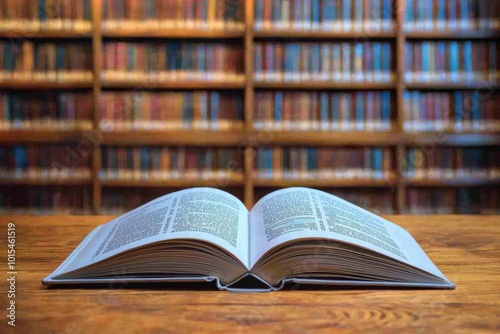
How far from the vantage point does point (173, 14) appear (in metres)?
2.86

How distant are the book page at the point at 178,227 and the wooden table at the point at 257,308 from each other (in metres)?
0.06

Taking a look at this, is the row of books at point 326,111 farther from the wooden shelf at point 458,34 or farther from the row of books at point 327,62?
the wooden shelf at point 458,34

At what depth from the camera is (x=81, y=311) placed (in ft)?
2.23

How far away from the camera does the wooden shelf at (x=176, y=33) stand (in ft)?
9.23

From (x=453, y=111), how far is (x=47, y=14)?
6.76 feet

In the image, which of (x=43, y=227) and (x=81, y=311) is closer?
(x=81, y=311)

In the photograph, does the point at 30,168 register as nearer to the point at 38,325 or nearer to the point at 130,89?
the point at 130,89

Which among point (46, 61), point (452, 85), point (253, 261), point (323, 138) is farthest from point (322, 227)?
point (46, 61)

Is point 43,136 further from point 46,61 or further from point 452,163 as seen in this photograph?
point 452,163

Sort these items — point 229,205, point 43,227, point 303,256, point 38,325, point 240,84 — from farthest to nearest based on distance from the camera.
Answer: point 240,84
point 43,227
point 229,205
point 303,256
point 38,325

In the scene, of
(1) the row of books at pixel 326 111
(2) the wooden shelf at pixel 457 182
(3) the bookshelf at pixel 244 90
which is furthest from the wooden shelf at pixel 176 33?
(2) the wooden shelf at pixel 457 182

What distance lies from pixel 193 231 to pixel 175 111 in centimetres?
216

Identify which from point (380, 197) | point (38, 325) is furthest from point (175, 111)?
point (38, 325)

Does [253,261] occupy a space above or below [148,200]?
above
